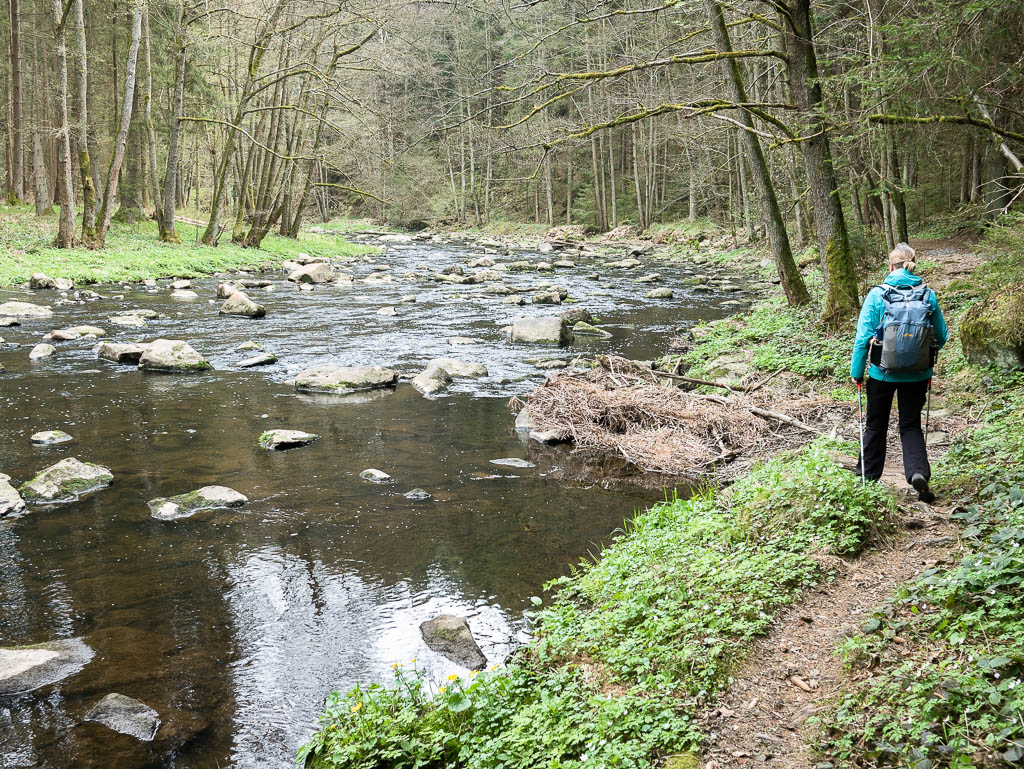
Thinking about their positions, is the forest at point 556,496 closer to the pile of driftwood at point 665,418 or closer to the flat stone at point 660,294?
the pile of driftwood at point 665,418

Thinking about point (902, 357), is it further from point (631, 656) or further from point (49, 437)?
point (49, 437)

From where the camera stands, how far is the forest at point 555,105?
9602 mm

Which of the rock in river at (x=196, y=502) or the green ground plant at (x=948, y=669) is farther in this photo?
the rock in river at (x=196, y=502)

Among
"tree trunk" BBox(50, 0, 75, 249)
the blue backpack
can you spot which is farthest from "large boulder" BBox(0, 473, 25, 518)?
"tree trunk" BBox(50, 0, 75, 249)

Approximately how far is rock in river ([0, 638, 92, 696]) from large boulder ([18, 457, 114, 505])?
9.66ft

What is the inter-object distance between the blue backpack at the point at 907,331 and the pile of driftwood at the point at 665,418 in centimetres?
279

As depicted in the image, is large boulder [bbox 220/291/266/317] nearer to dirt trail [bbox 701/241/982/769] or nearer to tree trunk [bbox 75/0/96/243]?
tree trunk [bbox 75/0/96/243]

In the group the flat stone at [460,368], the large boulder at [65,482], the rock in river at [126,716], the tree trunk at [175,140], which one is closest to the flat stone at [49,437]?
the large boulder at [65,482]

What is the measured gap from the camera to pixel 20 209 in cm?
3077

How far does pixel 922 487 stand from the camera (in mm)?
5730

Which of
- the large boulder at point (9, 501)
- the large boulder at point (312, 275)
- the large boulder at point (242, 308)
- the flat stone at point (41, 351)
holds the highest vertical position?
the large boulder at point (312, 275)

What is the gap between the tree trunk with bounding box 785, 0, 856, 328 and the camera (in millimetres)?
11242

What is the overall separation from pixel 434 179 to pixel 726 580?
201ft

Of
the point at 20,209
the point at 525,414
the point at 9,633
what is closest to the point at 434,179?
the point at 20,209
